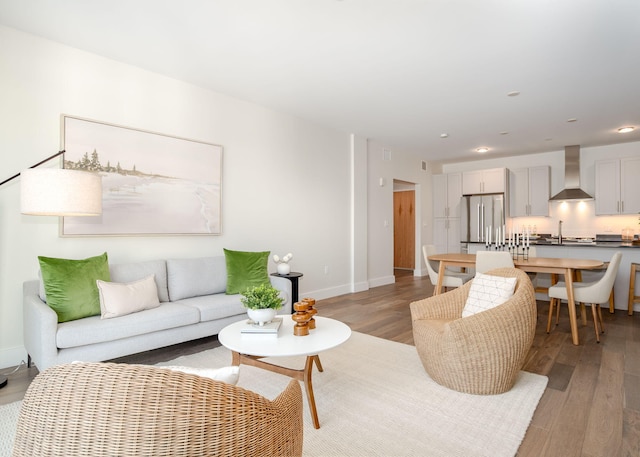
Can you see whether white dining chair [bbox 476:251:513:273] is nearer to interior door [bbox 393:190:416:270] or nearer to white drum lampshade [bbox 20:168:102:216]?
white drum lampshade [bbox 20:168:102:216]

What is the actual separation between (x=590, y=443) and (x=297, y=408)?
1.67 m

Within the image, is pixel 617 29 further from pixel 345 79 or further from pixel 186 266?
pixel 186 266

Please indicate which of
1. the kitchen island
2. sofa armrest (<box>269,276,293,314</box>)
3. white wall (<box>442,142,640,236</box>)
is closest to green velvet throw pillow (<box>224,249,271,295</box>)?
sofa armrest (<box>269,276,293,314</box>)

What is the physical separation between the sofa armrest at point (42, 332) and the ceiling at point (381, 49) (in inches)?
85.3

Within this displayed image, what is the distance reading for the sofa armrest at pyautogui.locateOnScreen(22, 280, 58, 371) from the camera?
227 cm

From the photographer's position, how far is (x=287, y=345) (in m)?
2.00

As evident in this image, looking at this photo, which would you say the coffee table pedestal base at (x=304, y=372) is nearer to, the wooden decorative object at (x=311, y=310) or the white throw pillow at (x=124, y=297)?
the wooden decorative object at (x=311, y=310)

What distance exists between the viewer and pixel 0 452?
1684 millimetres

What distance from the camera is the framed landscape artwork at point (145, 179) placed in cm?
315

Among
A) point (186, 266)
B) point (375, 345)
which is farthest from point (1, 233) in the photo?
point (375, 345)

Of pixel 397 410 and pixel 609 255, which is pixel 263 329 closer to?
pixel 397 410

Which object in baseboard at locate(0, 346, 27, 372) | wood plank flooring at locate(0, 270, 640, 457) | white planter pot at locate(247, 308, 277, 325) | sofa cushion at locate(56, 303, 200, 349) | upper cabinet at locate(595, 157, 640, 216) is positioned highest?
upper cabinet at locate(595, 157, 640, 216)

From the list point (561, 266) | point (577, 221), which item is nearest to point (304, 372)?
point (561, 266)

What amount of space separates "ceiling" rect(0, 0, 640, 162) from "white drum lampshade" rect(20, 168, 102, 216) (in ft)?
4.13
